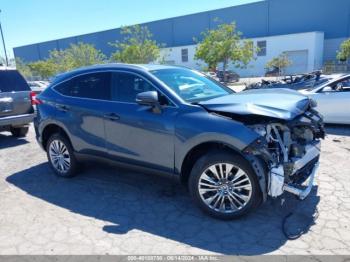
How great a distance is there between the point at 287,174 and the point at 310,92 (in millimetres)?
5689

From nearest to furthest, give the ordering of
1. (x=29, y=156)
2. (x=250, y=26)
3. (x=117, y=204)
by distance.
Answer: (x=117, y=204) < (x=29, y=156) < (x=250, y=26)

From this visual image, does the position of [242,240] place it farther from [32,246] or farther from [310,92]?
[310,92]

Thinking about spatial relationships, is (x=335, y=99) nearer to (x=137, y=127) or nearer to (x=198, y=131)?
(x=198, y=131)

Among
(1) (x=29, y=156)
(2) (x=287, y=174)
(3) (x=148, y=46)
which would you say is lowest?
(1) (x=29, y=156)

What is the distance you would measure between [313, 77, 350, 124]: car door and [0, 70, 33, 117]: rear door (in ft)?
24.1

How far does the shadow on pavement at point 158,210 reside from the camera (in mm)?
3316

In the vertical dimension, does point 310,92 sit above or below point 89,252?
above

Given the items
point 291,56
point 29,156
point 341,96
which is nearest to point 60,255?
point 29,156

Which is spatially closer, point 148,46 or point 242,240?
point 242,240

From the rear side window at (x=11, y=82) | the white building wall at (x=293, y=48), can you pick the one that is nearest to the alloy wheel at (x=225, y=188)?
the rear side window at (x=11, y=82)

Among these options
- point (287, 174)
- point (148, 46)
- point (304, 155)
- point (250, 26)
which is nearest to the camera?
point (287, 174)

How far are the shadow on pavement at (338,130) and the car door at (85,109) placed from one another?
5869 mm

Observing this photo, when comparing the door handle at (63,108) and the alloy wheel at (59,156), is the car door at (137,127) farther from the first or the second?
the alloy wheel at (59,156)

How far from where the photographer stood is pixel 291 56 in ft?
141
